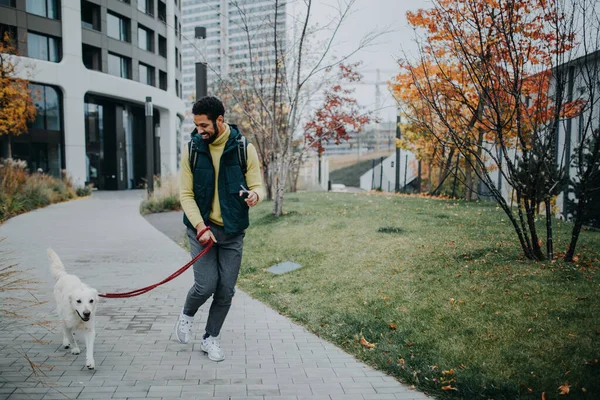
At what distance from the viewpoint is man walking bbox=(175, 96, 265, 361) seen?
12.9ft

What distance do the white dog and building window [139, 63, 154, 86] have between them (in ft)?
112

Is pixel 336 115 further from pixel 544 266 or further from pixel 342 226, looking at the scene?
pixel 544 266

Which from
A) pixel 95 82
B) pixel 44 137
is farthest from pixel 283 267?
pixel 95 82

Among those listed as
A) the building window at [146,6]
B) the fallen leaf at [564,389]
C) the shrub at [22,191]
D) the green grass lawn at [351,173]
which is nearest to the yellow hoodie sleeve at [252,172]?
the fallen leaf at [564,389]

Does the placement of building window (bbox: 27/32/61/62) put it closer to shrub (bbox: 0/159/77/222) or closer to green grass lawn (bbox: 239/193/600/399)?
shrub (bbox: 0/159/77/222)

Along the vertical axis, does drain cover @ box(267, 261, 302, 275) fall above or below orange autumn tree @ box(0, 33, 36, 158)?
below

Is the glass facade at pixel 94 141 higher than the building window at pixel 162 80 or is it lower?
lower

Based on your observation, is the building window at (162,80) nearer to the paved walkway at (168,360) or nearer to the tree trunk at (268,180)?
the tree trunk at (268,180)

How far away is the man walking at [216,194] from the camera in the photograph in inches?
155

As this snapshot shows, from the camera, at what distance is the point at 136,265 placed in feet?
27.4

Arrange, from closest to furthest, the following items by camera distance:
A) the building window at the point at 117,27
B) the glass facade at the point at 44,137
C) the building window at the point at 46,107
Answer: the glass facade at the point at 44,137 → the building window at the point at 46,107 → the building window at the point at 117,27

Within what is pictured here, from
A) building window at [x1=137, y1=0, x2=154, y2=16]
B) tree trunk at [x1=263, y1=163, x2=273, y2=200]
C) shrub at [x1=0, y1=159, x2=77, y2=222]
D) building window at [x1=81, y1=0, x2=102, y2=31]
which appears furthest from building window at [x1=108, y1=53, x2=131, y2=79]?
tree trunk at [x1=263, y1=163, x2=273, y2=200]

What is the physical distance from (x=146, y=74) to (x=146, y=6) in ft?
15.9

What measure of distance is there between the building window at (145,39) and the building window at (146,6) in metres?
1.29
